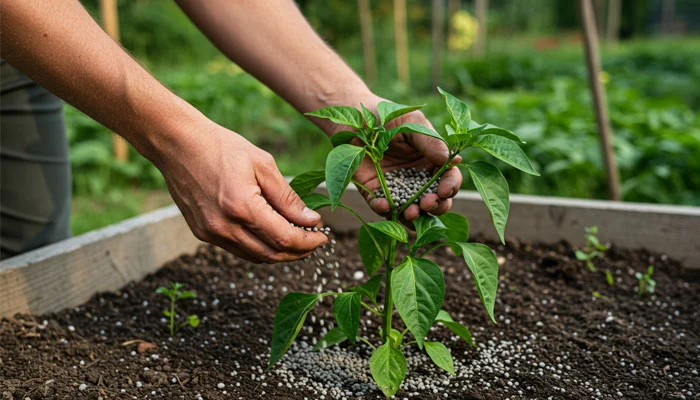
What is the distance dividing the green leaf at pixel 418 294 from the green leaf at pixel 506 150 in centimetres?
28

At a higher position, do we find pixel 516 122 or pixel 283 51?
pixel 283 51

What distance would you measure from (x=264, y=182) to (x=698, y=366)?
126 cm

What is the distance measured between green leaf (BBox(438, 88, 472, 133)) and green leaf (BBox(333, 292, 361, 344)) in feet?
1.52

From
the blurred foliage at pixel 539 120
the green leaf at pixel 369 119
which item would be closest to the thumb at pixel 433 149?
the green leaf at pixel 369 119

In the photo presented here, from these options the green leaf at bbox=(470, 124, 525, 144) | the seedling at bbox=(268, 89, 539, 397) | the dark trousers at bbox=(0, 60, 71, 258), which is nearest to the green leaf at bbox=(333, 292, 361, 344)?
the seedling at bbox=(268, 89, 539, 397)

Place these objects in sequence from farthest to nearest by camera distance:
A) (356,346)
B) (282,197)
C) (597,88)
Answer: (597,88) → (356,346) → (282,197)

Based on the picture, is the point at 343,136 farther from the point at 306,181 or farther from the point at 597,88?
the point at 597,88

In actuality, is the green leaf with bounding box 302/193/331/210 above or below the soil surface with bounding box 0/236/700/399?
above

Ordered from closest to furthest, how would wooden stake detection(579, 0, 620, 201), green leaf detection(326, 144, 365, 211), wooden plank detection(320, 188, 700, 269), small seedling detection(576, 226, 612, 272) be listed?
green leaf detection(326, 144, 365, 211) → small seedling detection(576, 226, 612, 272) → wooden plank detection(320, 188, 700, 269) → wooden stake detection(579, 0, 620, 201)

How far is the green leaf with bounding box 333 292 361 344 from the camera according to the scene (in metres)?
1.49

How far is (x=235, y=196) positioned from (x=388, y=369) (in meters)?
0.53

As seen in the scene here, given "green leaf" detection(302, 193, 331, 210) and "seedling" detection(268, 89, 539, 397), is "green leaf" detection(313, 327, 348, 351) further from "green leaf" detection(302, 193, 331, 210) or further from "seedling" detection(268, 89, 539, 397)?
"green leaf" detection(302, 193, 331, 210)

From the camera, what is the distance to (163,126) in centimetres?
139

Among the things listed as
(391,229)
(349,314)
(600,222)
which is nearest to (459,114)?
(391,229)
